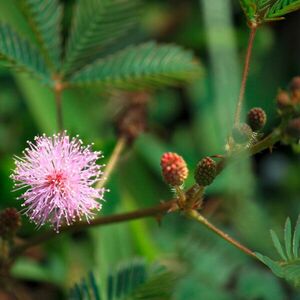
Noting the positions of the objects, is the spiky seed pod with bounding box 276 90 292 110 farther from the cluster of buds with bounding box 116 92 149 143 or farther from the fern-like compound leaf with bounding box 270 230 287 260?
the cluster of buds with bounding box 116 92 149 143

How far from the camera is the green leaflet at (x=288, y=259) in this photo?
173 centimetres

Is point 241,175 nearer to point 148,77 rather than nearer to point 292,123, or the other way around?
point 148,77

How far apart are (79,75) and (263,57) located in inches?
82.2

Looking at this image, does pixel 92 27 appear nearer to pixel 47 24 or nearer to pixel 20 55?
pixel 47 24

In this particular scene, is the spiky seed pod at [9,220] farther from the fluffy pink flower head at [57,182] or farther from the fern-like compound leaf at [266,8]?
the fern-like compound leaf at [266,8]

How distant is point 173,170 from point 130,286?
745 millimetres

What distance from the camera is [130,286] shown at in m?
2.44

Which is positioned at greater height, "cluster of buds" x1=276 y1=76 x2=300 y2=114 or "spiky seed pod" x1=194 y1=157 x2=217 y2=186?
"cluster of buds" x1=276 y1=76 x2=300 y2=114

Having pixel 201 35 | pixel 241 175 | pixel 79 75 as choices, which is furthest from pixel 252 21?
pixel 201 35

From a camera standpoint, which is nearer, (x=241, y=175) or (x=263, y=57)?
(x=241, y=175)

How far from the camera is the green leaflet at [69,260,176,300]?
2.38 meters

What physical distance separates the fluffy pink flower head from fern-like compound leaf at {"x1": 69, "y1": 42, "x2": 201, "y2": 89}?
64cm

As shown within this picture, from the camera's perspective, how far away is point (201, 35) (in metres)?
4.36

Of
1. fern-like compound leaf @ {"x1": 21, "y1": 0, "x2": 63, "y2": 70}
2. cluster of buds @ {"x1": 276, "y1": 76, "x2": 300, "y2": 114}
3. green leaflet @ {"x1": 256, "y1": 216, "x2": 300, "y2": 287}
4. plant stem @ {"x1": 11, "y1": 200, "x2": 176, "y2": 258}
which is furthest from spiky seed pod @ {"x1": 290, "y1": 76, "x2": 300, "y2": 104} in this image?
fern-like compound leaf @ {"x1": 21, "y1": 0, "x2": 63, "y2": 70}
